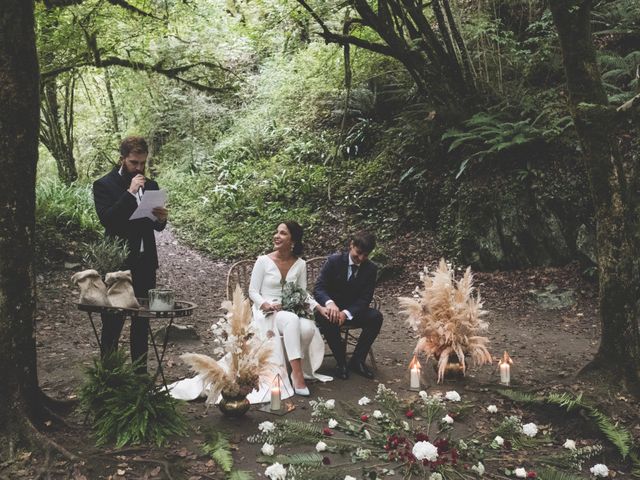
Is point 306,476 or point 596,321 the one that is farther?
point 596,321

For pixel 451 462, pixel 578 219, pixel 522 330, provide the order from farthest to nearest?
pixel 578 219 → pixel 522 330 → pixel 451 462

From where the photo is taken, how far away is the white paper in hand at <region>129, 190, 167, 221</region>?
3.99 meters

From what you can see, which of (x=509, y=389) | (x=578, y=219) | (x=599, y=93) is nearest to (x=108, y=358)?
(x=509, y=389)

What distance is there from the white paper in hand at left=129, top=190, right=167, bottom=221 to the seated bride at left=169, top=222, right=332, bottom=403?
4.44ft

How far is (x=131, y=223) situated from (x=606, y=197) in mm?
3850

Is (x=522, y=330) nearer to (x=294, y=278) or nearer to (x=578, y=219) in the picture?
(x=578, y=219)

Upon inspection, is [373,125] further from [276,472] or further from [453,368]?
[276,472]

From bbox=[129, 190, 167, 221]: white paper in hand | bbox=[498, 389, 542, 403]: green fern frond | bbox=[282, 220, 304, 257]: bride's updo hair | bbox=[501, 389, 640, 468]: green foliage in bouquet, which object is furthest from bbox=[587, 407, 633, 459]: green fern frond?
bbox=[129, 190, 167, 221]: white paper in hand

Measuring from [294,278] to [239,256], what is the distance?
7003mm

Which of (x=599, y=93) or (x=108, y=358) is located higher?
(x=599, y=93)

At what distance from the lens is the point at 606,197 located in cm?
438

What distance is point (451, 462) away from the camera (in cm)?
358

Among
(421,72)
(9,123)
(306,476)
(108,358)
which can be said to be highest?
→ (421,72)

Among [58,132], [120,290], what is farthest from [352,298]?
[58,132]
